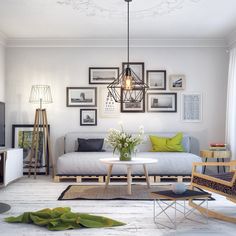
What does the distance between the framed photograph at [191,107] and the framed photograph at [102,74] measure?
1.42 meters

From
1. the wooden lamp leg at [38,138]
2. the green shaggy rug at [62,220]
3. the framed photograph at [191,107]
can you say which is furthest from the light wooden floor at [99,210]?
the framed photograph at [191,107]

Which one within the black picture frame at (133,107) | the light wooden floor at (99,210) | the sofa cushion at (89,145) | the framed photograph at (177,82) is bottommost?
the light wooden floor at (99,210)

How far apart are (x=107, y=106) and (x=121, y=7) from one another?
2535 millimetres

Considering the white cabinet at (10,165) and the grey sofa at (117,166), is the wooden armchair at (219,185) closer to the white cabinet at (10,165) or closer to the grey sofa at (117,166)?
the grey sofa at (117,166)

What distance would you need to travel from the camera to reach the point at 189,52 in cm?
787

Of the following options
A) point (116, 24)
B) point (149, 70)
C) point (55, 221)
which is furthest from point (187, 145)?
point (55, 221)

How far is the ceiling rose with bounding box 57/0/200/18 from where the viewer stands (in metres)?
5.49

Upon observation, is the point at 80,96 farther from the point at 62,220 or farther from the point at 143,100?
the point at 62,220

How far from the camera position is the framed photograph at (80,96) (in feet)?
25.7

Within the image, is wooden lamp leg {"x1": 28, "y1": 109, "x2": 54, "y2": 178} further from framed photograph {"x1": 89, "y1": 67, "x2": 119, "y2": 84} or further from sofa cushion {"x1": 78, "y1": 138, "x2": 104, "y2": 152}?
framed photograph {"x1": 89, "y1": 67, "x2": 119, "y2": 84}

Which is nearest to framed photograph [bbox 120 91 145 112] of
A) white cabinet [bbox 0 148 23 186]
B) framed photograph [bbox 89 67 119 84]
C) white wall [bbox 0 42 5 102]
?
framed photograph [bbox 89 67 119 84]

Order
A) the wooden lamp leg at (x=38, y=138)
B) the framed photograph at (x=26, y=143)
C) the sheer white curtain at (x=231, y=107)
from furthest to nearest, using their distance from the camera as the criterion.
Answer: the framed photograph at (x=26, y=143) → the wooden lamp leg at (x=38, y=138) → the sheer white curtain at (x=231, y=107)

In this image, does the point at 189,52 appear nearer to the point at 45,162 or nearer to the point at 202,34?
the point at 202,34

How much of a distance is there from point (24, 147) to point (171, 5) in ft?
13.1
